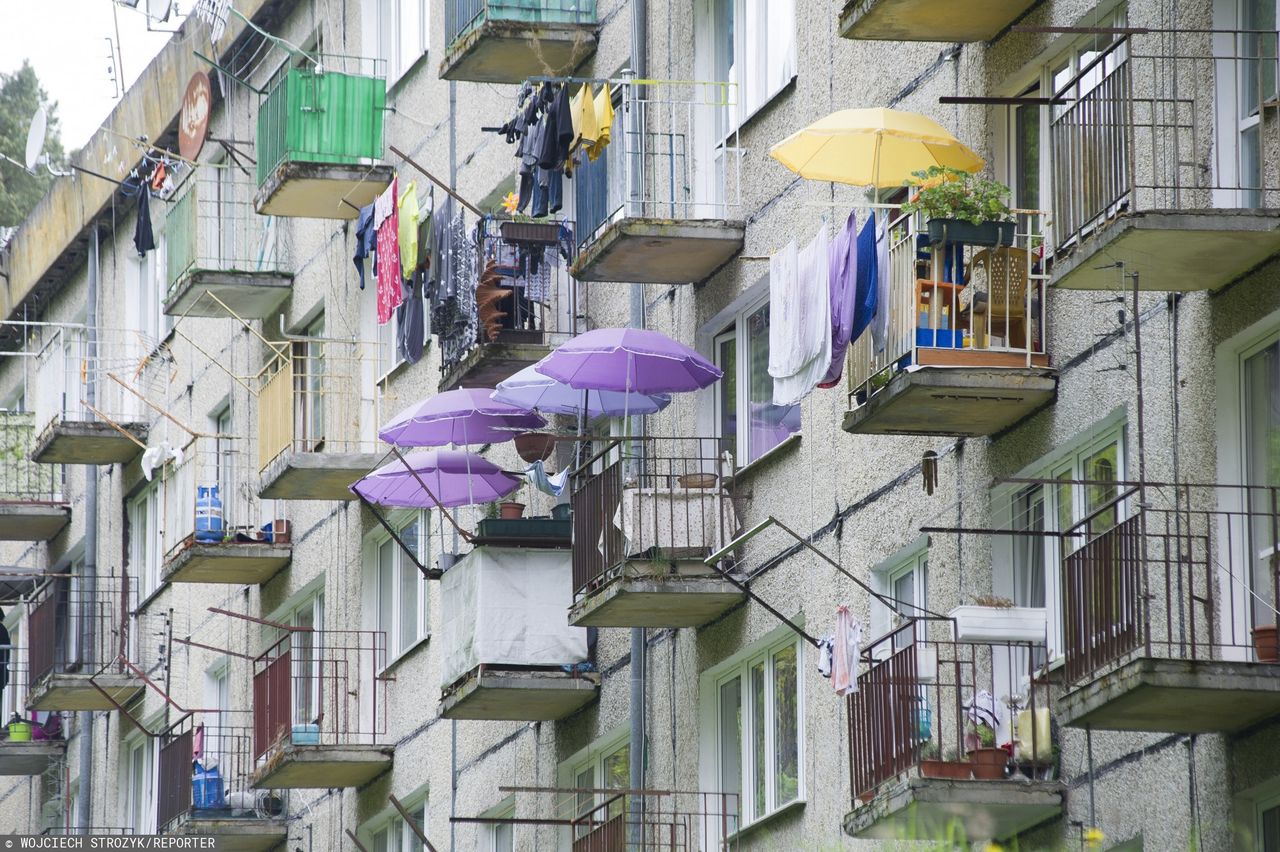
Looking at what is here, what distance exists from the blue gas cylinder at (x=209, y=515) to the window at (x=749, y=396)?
10658 mm

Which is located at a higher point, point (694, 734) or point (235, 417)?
point (235, 417)

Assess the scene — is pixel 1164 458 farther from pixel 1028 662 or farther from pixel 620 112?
pixel 620 112

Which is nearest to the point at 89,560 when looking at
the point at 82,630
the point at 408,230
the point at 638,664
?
the point at 82,630

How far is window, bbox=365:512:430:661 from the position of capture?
27297 mm

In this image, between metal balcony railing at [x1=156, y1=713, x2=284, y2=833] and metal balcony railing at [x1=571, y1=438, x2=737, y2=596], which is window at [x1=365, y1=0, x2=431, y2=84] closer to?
metal balcony railing at [x1=156, y1=713, x2=284, y2=833]

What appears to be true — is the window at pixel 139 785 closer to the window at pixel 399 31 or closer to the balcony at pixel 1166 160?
the window at pixel 399 31

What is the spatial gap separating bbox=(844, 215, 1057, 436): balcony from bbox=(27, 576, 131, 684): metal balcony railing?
20141 mm

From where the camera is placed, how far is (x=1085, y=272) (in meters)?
14.9

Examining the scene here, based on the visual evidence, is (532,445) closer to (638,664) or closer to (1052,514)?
(638,664)

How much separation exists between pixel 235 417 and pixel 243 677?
3004 millimetres

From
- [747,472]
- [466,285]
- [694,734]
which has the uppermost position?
[466,285]

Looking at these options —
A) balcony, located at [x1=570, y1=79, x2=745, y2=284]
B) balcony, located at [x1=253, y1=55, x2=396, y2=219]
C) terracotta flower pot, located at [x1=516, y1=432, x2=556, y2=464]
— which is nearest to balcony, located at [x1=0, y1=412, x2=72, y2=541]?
balcony, located at [x1=253, y1=55, x2=396, y2=219]

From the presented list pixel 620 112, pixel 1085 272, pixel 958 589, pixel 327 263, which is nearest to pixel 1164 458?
Answer: pixel 1085 272

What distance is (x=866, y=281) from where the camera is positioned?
56.1 ft
